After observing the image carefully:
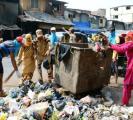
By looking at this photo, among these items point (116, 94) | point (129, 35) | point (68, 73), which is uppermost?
point (129, 35)

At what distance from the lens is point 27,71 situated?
31.2 feet

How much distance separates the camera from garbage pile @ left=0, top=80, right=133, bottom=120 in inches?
263

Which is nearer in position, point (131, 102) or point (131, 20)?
point (131, 102)

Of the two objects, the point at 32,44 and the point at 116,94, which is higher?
the point at 32,44

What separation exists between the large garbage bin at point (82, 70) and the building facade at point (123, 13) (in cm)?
4952

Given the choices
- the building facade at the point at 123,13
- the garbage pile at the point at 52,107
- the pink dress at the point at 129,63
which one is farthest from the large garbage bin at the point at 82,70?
the building facade at the point at 123,13

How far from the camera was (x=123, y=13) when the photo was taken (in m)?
58.4

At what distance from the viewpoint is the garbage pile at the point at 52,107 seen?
669 centimetres

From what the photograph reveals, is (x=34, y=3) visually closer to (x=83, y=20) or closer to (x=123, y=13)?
(x=83, y=20)

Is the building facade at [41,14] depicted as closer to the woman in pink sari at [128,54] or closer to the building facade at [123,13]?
the building facade at [123,13]

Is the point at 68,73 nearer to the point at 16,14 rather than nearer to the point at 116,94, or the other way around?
the point at 116,94

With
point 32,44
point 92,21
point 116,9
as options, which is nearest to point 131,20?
point 116,9

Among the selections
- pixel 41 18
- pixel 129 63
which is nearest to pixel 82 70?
pixel 129 63

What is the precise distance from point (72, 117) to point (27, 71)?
10.5 ft
